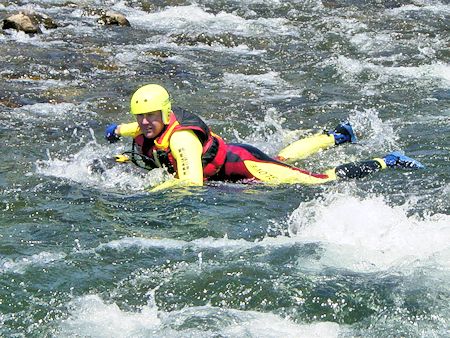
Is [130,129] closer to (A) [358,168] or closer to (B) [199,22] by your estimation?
(A) [358,168]

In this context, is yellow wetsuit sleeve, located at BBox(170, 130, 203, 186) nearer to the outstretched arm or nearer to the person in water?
the person in water

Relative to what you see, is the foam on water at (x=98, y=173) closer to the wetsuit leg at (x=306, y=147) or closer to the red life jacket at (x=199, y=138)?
the red life jacket at (x=199, y=138)

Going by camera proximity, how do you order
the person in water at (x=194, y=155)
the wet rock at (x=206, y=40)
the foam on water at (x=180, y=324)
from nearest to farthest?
the foam on water at (x=180, y=324) → the person in water at (x=194, y=155) → the wet rock at (x=206, y=40)

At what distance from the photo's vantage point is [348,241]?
6762 mm

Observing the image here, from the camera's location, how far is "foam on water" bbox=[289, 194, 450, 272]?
20.9ft

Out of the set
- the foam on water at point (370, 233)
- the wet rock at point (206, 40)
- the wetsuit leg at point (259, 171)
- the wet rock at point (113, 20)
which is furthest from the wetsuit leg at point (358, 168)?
the wet rock at point (113, 20)

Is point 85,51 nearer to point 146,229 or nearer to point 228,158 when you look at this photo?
point 228,158

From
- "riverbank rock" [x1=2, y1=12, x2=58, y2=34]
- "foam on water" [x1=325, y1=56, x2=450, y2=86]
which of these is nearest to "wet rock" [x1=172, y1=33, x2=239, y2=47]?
"foam on water" [x1=325, y1=56, x2=450, y2=86]

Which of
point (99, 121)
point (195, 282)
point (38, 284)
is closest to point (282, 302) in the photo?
point (195, 282)

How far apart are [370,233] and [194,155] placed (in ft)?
7.00

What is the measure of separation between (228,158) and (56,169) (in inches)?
79.3

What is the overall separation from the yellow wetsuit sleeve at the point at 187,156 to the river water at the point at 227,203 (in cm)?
18

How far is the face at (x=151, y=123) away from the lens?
837cm

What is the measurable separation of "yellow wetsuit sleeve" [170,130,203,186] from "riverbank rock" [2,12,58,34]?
8723mm
